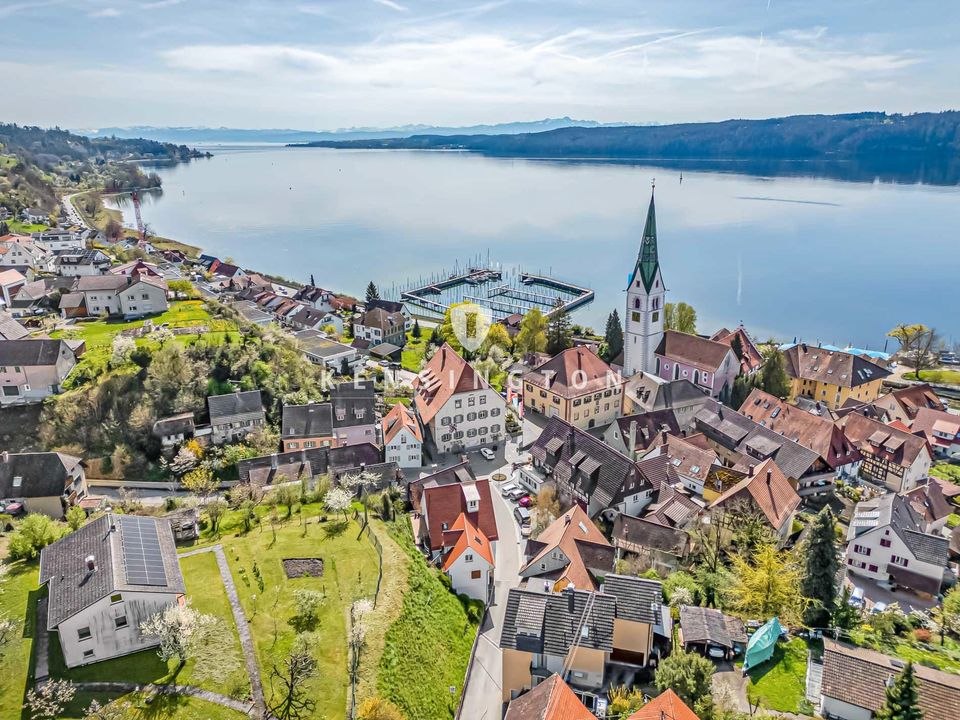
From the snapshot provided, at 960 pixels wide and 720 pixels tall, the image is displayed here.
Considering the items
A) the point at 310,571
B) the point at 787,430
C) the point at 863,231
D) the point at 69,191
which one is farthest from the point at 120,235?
the point at 863,231

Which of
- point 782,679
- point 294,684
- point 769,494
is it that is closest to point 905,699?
point 782,679

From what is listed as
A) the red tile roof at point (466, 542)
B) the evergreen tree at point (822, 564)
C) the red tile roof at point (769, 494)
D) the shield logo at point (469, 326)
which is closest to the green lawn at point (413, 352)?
the shield logo at point (469, 326)

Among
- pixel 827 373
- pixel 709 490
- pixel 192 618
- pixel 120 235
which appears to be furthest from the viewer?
pixel 120 235

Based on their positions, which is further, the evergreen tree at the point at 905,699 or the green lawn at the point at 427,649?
the green lawn at the point at 427,649

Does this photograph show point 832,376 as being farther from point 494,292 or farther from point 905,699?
point 494,292

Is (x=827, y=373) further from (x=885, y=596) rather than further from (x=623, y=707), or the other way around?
(x=623, y=707)

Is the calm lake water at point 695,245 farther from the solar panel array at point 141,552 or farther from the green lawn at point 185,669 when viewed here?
the green lawn at point 185,669
